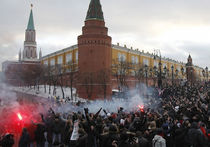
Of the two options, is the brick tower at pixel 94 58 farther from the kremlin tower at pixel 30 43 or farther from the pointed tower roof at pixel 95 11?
the kremlin tower at pixel 30 43

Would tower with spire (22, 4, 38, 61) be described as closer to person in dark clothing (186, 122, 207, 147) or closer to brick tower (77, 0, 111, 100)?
brick tower (77, 0, 111, 100)

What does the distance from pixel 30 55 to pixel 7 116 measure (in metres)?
89.7

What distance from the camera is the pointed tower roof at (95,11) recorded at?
5184cm

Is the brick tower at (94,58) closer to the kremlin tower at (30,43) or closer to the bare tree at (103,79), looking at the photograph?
the bare tree at (103,79)

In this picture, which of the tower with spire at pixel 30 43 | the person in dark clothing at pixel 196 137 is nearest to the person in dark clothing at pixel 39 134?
the person in dark clothing at pixel 196 137

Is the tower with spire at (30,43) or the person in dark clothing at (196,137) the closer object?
the person in dark clothing at (196,137)

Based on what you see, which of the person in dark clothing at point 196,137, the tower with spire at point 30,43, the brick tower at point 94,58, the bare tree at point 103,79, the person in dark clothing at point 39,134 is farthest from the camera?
the tower with spire at point 30,43

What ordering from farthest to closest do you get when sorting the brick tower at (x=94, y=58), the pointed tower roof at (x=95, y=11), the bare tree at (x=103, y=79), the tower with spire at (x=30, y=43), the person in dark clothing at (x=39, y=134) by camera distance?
the tower with spire at (x=30, y=43) < the pointed tower roof at (x=95, y=11) < the brick tower at (x=94, y=58) < the bare tree at (x=103, y=79) < the person in dark clothing at (x=39, y=134)

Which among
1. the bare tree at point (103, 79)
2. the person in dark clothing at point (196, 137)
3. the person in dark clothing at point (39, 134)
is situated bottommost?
the person in dark clothing at point (39, 134)

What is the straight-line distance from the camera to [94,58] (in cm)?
5009

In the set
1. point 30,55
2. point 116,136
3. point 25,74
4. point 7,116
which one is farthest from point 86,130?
point 30,55

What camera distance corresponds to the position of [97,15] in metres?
52.0

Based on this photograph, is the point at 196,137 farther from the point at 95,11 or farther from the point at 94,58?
the point at 95,11

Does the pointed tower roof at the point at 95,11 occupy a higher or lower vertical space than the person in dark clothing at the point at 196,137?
higher
